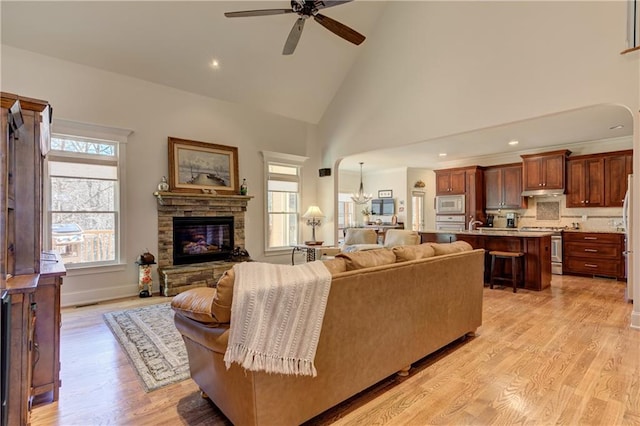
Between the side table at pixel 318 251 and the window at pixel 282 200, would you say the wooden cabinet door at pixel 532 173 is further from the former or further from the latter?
the window at pixel 282 200

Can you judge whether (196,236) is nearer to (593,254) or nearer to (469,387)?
(469,387)

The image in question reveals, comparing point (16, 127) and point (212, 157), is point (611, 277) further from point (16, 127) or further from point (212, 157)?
point (16, 127)

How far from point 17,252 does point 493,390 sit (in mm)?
3168

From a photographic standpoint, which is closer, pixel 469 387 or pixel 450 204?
pixel 469 387

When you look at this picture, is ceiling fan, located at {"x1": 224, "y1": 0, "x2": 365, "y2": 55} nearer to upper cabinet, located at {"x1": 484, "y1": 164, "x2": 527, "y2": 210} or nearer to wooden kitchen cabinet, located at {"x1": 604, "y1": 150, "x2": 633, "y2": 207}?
upper cabinet, located at {"x1": 484, "y1": 164, "x2": 527, "y2": 210}

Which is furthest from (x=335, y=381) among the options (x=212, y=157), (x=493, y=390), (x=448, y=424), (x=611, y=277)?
(x=611, y=277)

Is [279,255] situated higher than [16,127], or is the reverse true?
[16,127]

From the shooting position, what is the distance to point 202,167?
5.48 metres

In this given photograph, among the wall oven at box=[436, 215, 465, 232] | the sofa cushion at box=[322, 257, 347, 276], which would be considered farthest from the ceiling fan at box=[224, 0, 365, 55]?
the wall oven at box=[436, 215, 465, 232]

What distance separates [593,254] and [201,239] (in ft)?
24.1

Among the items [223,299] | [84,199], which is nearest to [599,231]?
[223,299]

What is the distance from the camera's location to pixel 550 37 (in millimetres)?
3967

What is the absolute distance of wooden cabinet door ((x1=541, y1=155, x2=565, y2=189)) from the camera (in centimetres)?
654

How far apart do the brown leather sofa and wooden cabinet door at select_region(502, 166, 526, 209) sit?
19.4 ft
